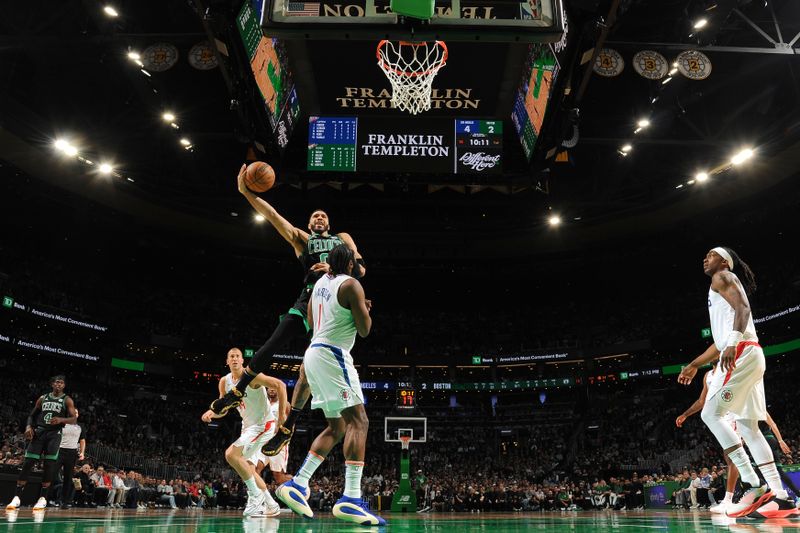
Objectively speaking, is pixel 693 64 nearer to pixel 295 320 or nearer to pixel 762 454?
pixel 762 454

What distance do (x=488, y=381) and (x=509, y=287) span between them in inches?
221

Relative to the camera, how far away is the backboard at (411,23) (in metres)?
6.67

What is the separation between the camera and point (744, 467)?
5.81 meters

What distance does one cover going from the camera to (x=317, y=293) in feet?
15.8

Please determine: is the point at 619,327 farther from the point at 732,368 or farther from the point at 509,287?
the point at 732,368

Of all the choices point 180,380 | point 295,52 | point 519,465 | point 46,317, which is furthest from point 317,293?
point 180,380

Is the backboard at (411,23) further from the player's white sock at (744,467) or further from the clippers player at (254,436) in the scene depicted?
the player's white sock at (744,467)

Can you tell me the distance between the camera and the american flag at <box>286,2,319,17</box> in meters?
6.91

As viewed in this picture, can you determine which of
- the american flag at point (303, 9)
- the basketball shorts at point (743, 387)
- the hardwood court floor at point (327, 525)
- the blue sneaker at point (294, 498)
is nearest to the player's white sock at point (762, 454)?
the basketball shorts at point (743, 387)

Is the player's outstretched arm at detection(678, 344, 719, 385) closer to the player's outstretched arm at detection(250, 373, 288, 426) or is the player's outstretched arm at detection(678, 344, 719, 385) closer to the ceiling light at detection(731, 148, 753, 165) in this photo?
the player's outstretched arm at detection(250, 373, 288, 426)

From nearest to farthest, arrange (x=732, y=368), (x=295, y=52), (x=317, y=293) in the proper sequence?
(x=317, y=293) → (x=732, y=368) → (x=295, y=52)

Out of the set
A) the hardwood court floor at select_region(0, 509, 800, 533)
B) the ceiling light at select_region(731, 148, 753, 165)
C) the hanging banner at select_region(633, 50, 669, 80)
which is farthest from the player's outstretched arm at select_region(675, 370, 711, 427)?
the ceiling light at select_region(731, 148, 753, 165)

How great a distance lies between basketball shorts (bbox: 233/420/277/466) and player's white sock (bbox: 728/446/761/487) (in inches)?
193

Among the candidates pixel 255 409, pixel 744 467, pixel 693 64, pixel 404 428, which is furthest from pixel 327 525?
pixel 404 428
